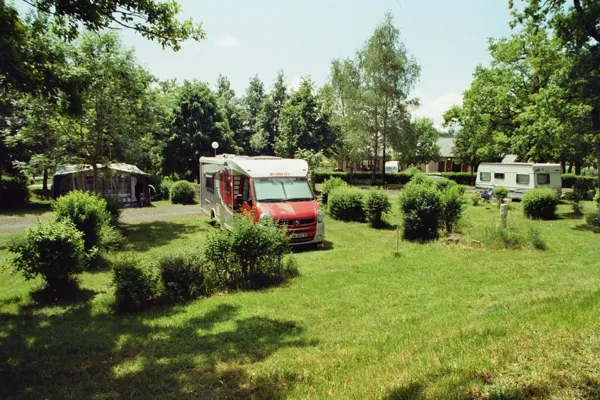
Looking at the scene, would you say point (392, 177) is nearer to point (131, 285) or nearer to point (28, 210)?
point (28, 210)

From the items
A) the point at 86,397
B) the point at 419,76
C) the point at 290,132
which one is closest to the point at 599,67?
the point at 86,397

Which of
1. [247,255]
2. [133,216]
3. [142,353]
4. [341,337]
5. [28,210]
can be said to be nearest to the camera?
[142,353]

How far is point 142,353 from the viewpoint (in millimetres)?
4875

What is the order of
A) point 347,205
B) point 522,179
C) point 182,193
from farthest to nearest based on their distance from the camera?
point 182,193, point 522,179, point 347,205

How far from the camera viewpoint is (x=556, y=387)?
9.25 feet

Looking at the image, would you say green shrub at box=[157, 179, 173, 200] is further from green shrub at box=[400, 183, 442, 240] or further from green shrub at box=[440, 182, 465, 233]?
green shrub at box=[440, 182, 465, 233]

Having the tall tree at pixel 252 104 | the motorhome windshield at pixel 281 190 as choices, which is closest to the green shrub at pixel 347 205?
the motorhome windshield at pixel 281 190

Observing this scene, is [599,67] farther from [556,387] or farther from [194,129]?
[194,129]

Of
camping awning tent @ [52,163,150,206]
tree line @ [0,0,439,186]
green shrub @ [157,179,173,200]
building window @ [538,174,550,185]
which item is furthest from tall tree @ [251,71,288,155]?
building window @ [538,174,550,185]

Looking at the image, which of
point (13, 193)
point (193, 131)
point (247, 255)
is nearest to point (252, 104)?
point (193, 131)

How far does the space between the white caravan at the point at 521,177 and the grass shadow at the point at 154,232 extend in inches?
828

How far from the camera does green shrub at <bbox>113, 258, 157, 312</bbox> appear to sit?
6961 millimetres

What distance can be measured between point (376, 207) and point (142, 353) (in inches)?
488

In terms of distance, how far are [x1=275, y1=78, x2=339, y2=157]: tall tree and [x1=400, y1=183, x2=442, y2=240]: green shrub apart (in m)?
20.7
